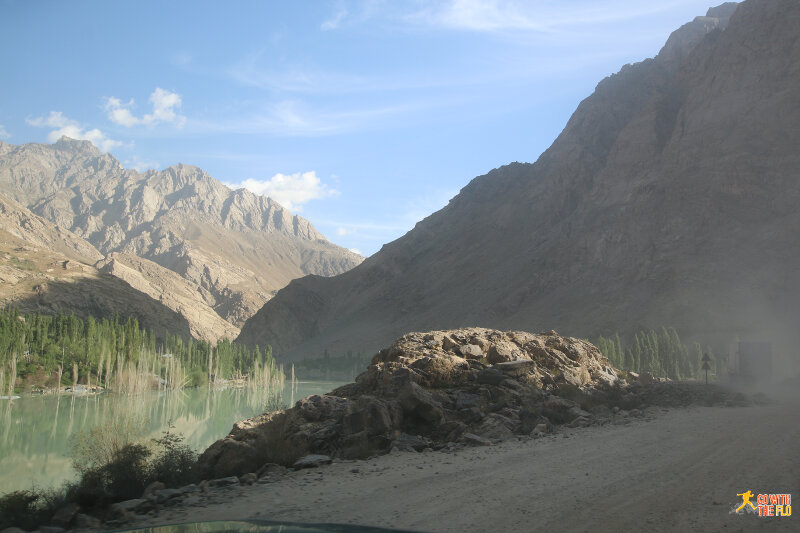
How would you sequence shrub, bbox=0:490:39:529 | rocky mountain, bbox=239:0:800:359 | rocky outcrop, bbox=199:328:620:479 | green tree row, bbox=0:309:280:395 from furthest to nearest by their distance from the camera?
1. rocky mountain, bbox=239:0:800:359
2. green tree row, bbox=0:309:280:395
3. rocky outcrop, bbox=199:328:620:479
4. shrub, bbox=0:490:39:529

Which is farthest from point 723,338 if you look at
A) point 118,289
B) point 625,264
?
point 118,289

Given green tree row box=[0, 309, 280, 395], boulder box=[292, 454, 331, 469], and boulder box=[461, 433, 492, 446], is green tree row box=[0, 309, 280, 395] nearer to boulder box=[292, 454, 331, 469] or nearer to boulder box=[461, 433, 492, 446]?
boulder box=[292, 454, 331, 469]

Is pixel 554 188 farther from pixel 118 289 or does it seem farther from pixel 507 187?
pixel 118 289

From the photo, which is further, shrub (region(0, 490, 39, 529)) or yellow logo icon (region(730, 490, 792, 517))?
shrub (region(0, 490, 39, 529))

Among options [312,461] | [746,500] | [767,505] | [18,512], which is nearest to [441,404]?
[312,461]

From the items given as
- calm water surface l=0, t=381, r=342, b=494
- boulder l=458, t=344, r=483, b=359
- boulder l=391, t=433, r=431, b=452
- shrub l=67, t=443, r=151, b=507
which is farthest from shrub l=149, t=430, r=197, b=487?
boulder l=458, t=344, r=483, b=359

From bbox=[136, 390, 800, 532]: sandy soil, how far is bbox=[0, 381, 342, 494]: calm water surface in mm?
6593

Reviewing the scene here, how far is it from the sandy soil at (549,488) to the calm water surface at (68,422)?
6593mm

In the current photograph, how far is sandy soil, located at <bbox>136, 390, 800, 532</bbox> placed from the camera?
6.95 m

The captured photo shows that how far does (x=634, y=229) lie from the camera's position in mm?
96125

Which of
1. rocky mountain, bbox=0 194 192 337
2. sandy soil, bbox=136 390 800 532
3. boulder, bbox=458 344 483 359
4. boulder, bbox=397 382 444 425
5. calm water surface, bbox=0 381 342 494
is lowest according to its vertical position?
calm water surface, bbox=0 381 342 494

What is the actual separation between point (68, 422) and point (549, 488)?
1400 inches

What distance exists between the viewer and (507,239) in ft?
413

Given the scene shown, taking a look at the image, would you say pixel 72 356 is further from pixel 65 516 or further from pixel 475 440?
pixel 475 440
